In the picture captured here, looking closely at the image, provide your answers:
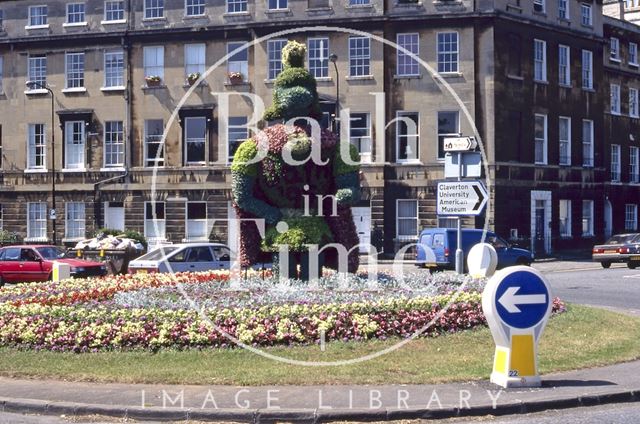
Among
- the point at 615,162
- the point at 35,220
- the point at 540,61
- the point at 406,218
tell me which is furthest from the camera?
the point at 615,162

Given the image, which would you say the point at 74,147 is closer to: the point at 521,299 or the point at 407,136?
the point at 407,136

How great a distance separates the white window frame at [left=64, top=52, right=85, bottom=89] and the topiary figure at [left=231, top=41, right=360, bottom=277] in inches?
1388

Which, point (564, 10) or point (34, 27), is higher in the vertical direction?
point (564, 10)

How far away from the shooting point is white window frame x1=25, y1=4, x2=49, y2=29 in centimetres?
5175

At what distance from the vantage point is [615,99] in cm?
5894

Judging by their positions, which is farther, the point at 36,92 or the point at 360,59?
the point at 36,92

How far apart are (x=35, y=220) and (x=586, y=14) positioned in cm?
3445

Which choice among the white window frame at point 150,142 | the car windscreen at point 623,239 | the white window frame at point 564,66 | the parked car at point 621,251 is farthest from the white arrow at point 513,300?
the white window frame at point 564,66

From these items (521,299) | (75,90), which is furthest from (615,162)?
(521,299)

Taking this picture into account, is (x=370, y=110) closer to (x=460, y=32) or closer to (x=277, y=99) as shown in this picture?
(x=460, y=32)

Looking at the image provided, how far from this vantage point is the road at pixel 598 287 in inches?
893

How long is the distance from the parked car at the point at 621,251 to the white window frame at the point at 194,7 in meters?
24.2

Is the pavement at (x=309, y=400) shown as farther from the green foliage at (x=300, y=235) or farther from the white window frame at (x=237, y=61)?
the white window frame at (x=237, y=61)

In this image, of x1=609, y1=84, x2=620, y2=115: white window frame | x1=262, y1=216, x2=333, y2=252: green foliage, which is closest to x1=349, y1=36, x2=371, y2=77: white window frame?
x1=609, y1=84, x2=620, y2=115: white window frame
